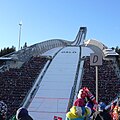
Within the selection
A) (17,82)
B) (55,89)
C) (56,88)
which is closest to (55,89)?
(55,89)

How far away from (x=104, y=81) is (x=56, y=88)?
451 centimetres

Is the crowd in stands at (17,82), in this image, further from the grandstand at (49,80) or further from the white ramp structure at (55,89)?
the white ramp structure at (55,89)

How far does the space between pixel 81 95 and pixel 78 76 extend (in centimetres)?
2847

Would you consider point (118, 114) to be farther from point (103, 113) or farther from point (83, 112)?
point (83, 112)

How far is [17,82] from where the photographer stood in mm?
34688

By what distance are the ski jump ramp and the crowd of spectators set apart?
1020 millimetres

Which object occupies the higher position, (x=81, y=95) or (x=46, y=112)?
(x=81, y=95)

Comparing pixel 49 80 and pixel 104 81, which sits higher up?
pixel 104 81

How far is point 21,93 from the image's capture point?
31562mm

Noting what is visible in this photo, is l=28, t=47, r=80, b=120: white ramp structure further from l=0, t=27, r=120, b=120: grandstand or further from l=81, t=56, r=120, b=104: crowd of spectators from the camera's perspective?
l=81, t=56, r=120, b=104: crowd of spectators

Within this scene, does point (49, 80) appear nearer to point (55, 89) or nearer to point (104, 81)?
point (55, 89)

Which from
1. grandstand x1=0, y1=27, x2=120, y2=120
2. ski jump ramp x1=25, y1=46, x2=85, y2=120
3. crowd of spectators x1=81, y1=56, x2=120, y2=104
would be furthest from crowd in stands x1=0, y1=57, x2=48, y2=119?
crowd of spectators x1=81, y1=56, x2=120, y2=104

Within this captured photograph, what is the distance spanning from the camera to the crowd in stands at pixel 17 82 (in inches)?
1150

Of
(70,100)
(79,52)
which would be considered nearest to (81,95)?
(70,100)
